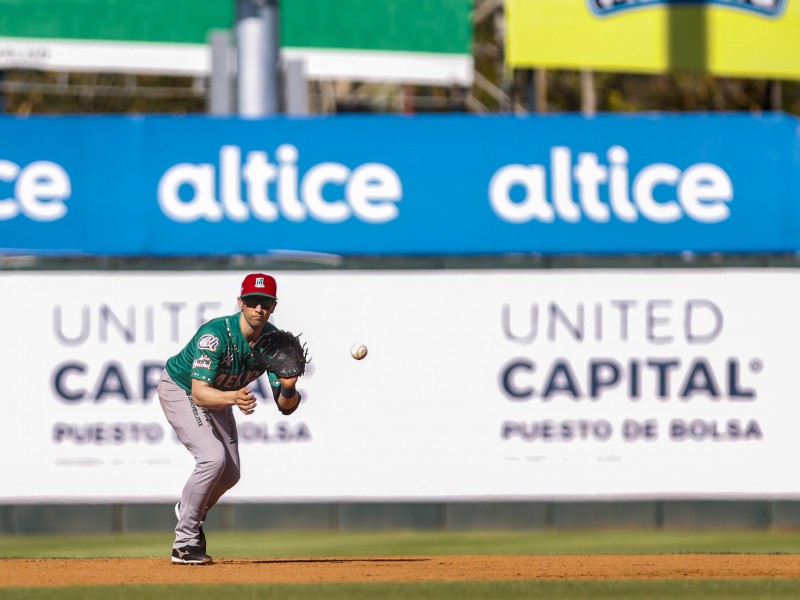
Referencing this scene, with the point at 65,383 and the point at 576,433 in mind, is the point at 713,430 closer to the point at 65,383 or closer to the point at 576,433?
the point at 576,433

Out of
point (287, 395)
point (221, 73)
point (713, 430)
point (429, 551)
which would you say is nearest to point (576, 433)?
point (713, 430)

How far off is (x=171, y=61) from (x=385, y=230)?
6.14 meters

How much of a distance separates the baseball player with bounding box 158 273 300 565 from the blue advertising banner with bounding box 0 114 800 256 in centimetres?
345

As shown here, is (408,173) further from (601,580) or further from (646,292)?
(601,580)

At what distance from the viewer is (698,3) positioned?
1820cm

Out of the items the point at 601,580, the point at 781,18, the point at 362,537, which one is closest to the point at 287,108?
the point at 362,537

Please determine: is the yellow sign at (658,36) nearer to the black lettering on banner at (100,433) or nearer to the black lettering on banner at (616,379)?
the black lettering on banner at (616,379)

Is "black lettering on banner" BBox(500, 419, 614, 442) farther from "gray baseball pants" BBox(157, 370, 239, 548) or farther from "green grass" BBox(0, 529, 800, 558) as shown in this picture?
"gray baseball pants" BBox(157, 370, 239, 548)

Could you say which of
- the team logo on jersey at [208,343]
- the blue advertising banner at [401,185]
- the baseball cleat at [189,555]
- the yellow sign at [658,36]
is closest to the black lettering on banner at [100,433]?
the blue advertising banner at [401,185]

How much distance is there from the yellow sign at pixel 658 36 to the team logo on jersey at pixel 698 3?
0.01 m

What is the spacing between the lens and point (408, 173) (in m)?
14.2

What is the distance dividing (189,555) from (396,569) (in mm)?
1378

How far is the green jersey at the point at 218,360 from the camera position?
10281 mm

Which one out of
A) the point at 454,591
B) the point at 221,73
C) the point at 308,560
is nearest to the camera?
the point at 454,591
